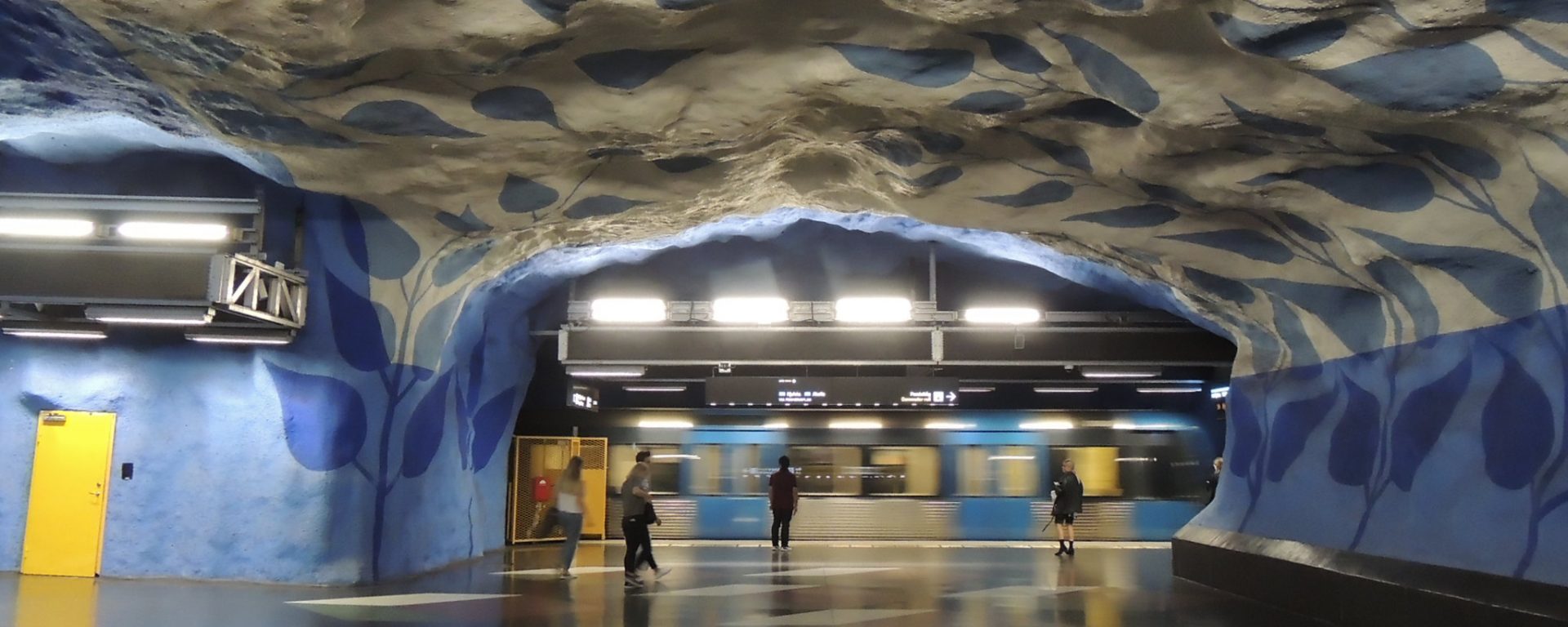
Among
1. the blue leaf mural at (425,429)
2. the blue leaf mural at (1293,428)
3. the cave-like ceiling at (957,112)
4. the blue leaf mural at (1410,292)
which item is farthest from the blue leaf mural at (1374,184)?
the blue leaf mural at (425,429)

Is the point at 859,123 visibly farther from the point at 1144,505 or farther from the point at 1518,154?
the point at 1144,505

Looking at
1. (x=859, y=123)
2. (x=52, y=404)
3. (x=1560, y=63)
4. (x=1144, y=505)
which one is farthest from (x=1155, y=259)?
(x=52, y=404)

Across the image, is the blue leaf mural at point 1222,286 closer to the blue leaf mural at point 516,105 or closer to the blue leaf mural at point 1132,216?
the blue leaf mural at point 1132,216

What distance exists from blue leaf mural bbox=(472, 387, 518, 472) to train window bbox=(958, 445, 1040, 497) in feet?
22.3

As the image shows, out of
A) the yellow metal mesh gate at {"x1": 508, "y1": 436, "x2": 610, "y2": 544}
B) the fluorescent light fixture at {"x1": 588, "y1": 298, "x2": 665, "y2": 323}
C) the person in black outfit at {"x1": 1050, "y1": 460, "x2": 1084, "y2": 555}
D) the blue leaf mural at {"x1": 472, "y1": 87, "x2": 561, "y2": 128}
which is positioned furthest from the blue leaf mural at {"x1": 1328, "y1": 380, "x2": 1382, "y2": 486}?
the yellow metal mesh gate at {"x1": 508, "y1": 436, "x2": 610, "y2": 544}

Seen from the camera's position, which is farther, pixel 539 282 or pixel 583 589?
pixel 539 282

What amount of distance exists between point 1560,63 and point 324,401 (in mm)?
9583

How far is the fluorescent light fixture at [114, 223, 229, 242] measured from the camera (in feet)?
30.1

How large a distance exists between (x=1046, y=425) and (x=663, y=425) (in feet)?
19.4

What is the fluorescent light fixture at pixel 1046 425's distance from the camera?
16.5 meters

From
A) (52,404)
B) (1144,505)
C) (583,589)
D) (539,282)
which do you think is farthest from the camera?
(1144,505)

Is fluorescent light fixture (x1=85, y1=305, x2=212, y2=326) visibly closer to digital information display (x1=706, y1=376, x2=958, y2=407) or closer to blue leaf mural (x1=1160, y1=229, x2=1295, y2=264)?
digital information display (x1=706, y1=376, x2=958, y2=407)

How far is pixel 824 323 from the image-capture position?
1302 centimetres

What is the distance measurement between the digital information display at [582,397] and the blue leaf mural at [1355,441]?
1001 centimetres
